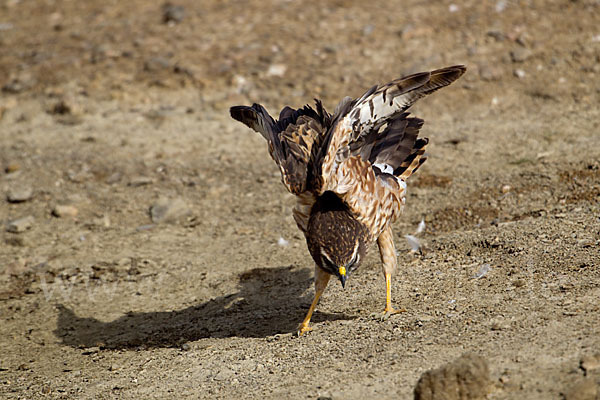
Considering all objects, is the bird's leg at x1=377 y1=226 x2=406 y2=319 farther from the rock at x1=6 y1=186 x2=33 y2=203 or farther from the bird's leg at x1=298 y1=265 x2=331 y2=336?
the rock at x1=6 y1=186 x2=33 y2=203

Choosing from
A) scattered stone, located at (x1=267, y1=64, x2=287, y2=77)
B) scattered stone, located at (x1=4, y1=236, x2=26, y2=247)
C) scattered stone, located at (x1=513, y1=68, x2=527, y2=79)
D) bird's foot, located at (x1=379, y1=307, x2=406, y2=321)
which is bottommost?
scattered stone, located at (x1=4, y1=236, x2=26, y2=247)

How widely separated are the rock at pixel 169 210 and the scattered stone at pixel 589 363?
5.69m

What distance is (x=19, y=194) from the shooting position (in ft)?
30.8

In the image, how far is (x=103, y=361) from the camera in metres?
6.16

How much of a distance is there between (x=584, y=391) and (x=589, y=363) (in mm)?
271

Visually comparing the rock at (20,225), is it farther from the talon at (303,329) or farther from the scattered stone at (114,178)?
the talon at (303,329)

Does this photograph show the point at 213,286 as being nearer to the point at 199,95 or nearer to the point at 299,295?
the point at 299,295

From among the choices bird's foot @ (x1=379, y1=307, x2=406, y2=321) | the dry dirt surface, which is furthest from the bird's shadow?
bird's foot @ (x1=379, y1=307, x2=406, y2=321)

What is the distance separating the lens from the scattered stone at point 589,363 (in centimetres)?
411

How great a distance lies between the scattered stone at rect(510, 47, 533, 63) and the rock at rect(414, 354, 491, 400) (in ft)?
24.9

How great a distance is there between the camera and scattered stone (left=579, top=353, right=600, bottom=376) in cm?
411

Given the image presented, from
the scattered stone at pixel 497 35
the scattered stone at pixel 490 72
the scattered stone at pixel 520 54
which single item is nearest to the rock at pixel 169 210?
the scattered stone at pixel 490 72

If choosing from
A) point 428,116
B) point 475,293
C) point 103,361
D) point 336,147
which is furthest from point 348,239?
point 428,116

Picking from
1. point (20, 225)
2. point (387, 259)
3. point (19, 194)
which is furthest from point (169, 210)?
point (387, 259)
